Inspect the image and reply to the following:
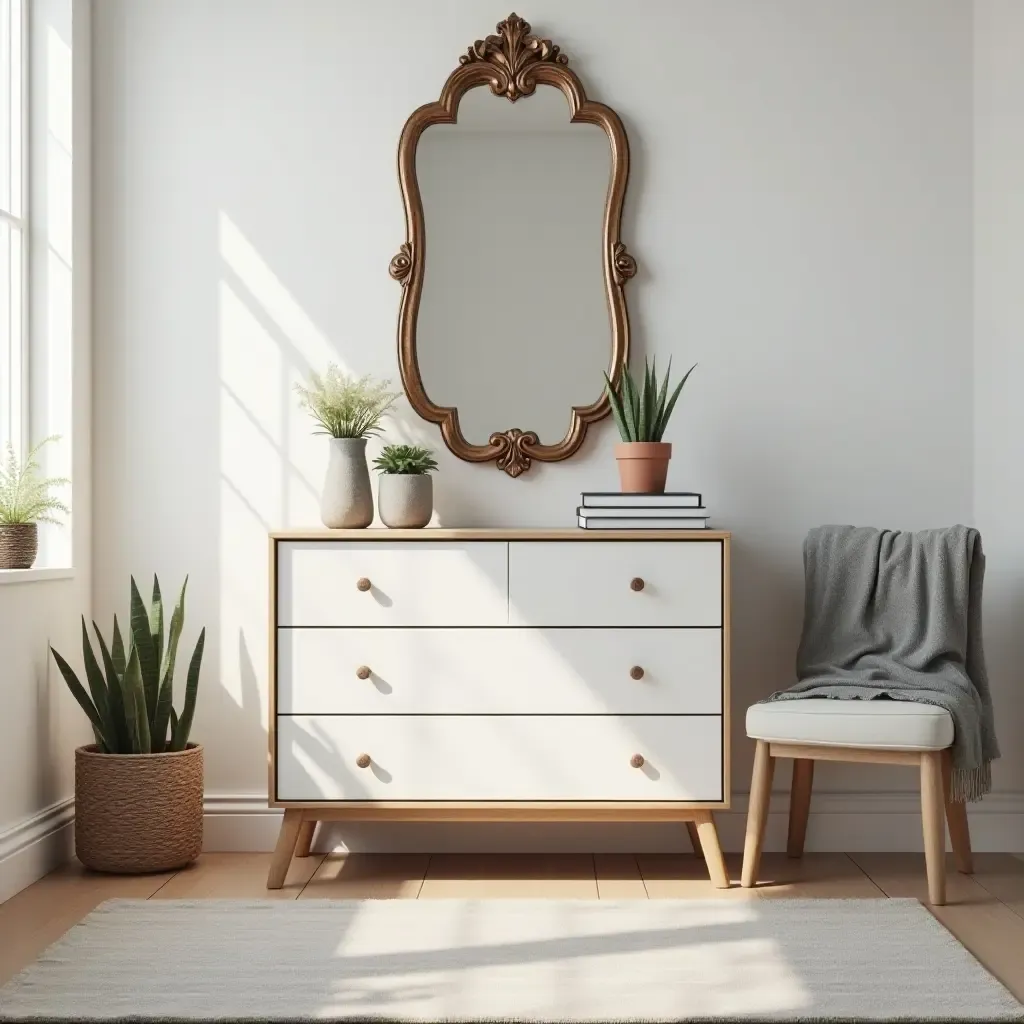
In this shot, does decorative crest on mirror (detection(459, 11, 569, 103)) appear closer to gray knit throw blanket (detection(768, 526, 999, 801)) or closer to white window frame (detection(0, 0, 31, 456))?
white window frame (detection(0, 0, 31, 456))

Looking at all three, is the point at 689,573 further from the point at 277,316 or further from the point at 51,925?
the point at 51,925

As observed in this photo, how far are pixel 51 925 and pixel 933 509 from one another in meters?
2.32

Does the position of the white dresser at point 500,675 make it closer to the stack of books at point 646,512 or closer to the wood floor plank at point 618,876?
the stack of books at point 646,512

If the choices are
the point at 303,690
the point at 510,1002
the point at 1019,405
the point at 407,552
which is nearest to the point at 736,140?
the point at 1019,405

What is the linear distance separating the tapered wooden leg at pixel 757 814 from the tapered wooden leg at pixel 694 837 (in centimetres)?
29

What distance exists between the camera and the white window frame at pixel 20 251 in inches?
125

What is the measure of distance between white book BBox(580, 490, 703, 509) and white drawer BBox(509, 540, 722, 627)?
11 cm

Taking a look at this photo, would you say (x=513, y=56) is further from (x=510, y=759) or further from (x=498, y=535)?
(x=510, y=759)

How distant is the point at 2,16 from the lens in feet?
10.4

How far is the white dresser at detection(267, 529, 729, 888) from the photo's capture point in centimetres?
287

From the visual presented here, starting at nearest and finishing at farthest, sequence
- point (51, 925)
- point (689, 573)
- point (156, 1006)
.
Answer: point (156, 1006) → point (51, 925) → point (689, 573)

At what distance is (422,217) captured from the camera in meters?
3.26

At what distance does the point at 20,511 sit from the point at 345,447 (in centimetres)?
77

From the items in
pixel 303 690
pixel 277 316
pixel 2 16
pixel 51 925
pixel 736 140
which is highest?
pixel 2 16
